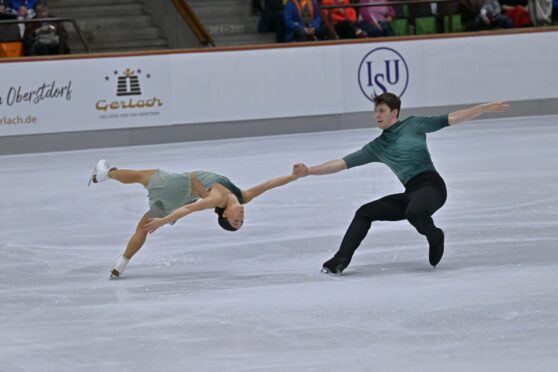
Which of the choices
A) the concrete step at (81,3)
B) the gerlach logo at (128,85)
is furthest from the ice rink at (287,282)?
the concrete step at (81,3)

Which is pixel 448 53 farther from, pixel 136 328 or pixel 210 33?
pixel 136 328

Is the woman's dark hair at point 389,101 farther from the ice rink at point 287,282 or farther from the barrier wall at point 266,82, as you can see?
the barrier wall at point 266,82

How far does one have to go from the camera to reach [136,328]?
18.1 feet

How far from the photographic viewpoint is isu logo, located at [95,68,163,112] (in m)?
14.9

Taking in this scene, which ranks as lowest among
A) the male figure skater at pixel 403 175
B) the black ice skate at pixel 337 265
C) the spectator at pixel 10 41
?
the spectator at pixel 10 41

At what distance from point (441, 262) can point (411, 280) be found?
575 millimetres

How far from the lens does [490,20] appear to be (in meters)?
16.9

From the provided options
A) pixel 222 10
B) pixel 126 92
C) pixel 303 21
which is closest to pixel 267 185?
pixel 126 92

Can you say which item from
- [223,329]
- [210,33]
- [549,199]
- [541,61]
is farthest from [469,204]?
[210,33]

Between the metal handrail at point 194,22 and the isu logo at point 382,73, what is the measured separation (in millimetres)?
2200

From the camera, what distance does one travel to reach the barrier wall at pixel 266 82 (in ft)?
48.2

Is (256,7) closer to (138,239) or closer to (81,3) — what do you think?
(81,3)

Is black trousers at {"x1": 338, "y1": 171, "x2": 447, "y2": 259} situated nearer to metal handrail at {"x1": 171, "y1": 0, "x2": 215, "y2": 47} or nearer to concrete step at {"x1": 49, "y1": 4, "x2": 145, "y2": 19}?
metal handrail at {"x1": 171, "y1": 0, "x2": 215, "y2": 47}

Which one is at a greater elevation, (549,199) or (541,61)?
(549,199)
